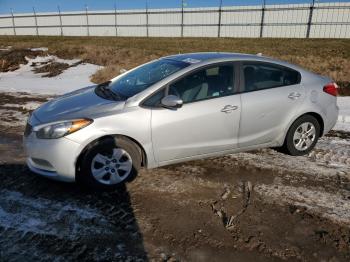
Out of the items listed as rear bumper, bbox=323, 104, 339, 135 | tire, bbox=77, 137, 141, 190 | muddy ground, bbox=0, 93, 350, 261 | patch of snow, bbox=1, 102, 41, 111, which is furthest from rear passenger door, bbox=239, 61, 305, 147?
patch of snow, bbox=1, 102, 41, 111

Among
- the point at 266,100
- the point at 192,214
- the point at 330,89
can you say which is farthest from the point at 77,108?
the point at 330,89

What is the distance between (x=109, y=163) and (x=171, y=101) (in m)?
1.03

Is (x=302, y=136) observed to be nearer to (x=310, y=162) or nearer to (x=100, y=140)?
(x=310, y=162)

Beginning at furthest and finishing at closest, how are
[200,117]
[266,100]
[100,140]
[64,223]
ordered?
[266,100], [200,117], [100,140], [64,223]

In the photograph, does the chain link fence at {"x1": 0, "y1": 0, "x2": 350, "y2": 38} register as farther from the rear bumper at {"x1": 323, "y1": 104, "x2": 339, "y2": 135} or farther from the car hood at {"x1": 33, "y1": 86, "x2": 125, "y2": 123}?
the car hood at {"x1": 33, "y1": 86, "x2": 125, "y2": 123}

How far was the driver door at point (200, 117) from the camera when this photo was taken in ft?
13.6

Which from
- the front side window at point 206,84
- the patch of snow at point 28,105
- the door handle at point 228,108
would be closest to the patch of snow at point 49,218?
the front side window at point 206,84

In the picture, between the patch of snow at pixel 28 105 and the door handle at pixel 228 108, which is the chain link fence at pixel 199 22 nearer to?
the patch of snow at pixel 28 105

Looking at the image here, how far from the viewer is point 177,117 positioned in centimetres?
414

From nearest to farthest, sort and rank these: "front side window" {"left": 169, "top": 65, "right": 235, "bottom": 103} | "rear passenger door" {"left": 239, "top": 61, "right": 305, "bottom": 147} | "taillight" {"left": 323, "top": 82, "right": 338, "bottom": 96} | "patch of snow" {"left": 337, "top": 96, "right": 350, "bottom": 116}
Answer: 1. "front side window" {"left": 169, "top": 65, "right": 235, "bottom": 103}
2. "rear passenger door" {"left": 239, "top": 61, "right": 305, "bottom": 147}
3. "taillight" {"left": 323, "top": 82, "right": 338, "bottom": 96}
4. "patch of snow" {"left": 337, "top": 96, "right": 350, "bottom": 116}

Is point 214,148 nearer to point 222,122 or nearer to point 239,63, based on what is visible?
point 222,122

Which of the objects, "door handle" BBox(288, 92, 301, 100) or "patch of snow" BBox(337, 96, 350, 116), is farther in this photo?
"patch of snow" BBox(337, 96, 350, 116)

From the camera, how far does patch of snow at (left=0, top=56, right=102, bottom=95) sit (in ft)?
36.5

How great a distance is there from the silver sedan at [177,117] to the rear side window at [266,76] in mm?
15
